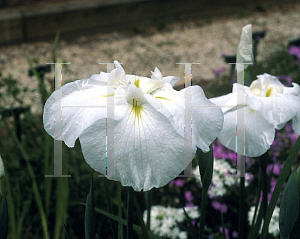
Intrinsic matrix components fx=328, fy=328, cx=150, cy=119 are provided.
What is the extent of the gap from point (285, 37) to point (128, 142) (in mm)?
4689

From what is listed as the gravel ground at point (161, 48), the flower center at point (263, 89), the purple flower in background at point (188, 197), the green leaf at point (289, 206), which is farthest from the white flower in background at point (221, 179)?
the gravel ground at point (161, 48)

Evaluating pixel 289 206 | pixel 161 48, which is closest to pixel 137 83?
pixel 289 206

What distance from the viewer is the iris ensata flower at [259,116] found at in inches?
32.1

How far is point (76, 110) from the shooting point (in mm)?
659

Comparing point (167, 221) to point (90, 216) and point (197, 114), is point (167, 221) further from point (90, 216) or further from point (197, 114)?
point (197, 114)

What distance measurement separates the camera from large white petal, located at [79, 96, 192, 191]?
60 centimetres

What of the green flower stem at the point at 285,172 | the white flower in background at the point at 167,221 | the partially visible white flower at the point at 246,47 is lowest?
the white flower in background at the point at 167,221

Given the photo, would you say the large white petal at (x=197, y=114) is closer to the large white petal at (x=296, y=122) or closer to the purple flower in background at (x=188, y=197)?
the large white petal at (x=296, y=122)

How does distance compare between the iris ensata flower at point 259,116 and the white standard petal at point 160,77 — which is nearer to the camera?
the white standard petal at point 160,77

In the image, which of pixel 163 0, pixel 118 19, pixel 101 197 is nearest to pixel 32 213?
pixel 101 197

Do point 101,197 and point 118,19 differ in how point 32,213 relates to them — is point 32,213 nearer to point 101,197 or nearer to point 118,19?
point 101,197

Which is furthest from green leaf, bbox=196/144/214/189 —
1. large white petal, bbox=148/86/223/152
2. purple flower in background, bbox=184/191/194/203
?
purple flower in background, bbox=184/191/194/203

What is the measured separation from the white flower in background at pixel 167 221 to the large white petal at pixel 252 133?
27.4 inches

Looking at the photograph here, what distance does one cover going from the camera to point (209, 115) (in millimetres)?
658
